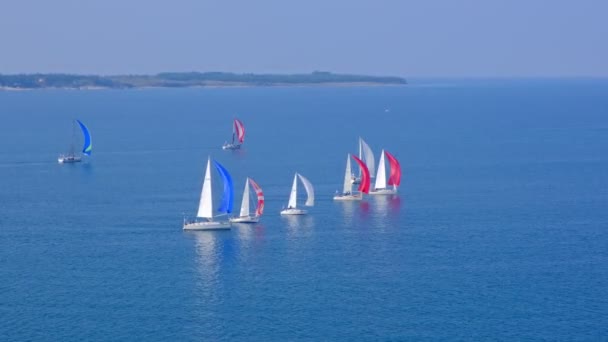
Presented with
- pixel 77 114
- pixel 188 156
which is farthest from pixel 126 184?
pixel 77 114

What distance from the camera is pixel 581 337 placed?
145 feet

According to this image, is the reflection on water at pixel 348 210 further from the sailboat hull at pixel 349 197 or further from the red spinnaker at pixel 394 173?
the red spinnaker at pixel 394 173

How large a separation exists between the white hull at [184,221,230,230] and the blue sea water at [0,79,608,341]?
625mm

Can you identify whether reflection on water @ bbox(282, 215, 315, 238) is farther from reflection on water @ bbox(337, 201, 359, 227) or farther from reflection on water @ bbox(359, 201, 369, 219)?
reflection on water @ bbox(359, 201, 369, 219)

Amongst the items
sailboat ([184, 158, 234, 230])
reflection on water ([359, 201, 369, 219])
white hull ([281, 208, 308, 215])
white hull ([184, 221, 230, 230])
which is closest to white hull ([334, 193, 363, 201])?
reflection on water ([359, 201, 369, 219])

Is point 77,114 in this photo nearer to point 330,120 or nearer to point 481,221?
point 330,120

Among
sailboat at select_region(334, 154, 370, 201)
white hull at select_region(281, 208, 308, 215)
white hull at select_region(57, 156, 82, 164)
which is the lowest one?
white hull at select_region(281, 208, 308, 215)

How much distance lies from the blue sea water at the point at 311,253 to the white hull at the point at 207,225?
63cm

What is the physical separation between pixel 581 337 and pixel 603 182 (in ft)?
135

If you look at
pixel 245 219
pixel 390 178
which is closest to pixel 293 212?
pixel 245 219

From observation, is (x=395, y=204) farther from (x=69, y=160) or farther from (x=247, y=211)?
(x=69, y=160)

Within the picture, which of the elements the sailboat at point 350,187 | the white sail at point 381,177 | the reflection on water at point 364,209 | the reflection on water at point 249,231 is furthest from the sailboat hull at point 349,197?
the reflection on water at point 249,231

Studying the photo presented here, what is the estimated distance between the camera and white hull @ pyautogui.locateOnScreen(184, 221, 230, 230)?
206 ft

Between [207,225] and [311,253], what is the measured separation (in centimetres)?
821
